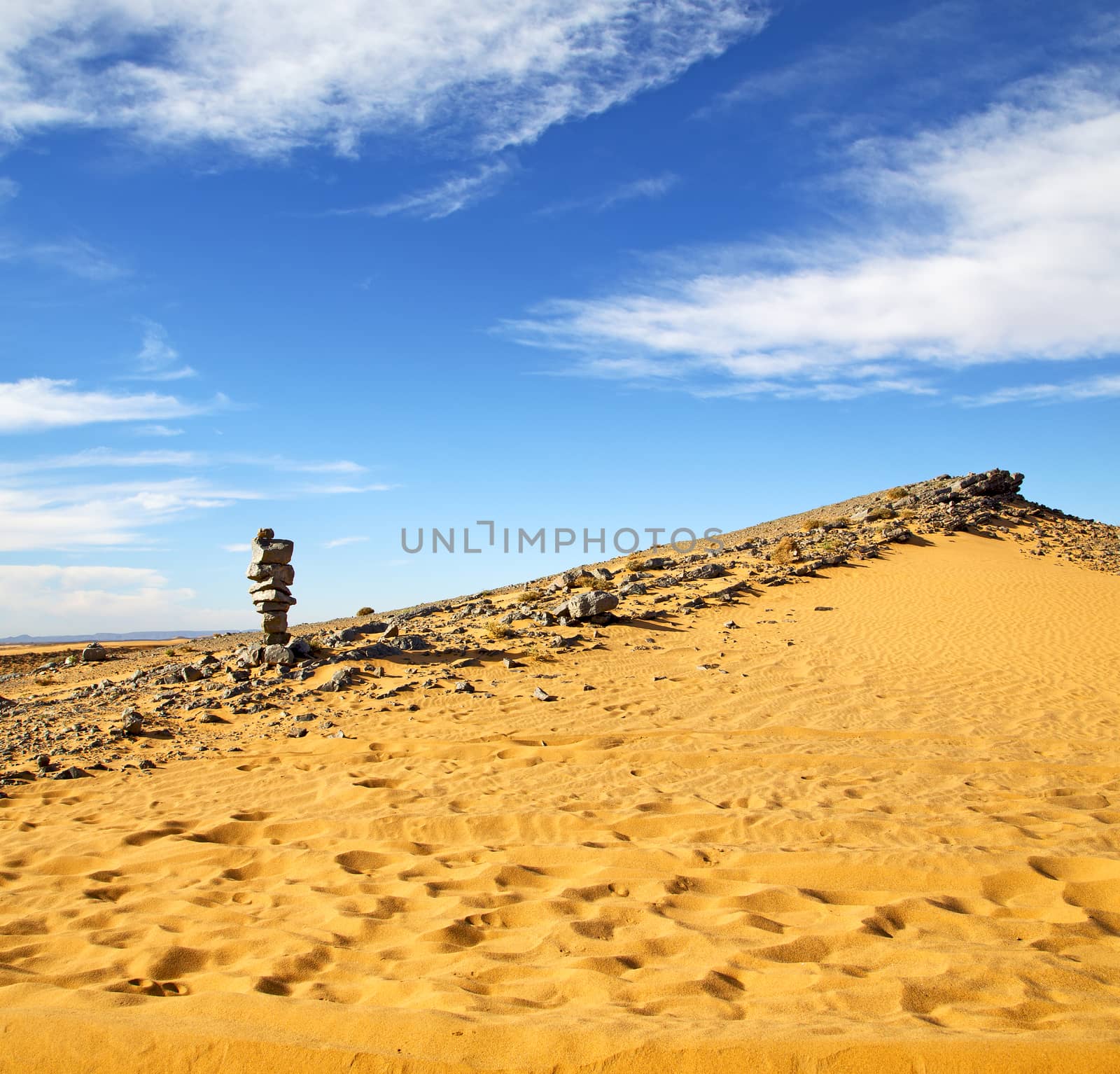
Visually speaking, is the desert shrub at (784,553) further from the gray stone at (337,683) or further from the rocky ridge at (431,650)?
the gray stone at (337,683)

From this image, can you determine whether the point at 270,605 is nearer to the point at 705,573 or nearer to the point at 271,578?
the point at 271,578

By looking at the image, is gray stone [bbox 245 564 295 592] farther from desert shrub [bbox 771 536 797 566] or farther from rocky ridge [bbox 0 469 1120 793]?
desert shrub [bbox 771 536 797 566]

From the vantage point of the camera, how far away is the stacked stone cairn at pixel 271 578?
15562mm

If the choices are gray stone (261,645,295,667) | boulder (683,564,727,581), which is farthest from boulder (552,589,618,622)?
gray stone (261,645,295,667)

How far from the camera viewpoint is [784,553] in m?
22.8

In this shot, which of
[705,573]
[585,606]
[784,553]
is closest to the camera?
[585,606]

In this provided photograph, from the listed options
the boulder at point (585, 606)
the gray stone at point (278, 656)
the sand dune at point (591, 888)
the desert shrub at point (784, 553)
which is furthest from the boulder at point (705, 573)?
the gray stone at point (278, 656)

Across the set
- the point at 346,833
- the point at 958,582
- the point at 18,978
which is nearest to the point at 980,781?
the point at 346,833

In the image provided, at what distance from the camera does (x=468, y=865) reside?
6445mm

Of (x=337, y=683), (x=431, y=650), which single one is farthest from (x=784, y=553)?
(x=337, y=683)

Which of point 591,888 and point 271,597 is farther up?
point 271,597

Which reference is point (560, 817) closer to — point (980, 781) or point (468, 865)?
point (468, 865)

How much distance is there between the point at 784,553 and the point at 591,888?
18.5m

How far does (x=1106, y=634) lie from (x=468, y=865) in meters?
18.3
